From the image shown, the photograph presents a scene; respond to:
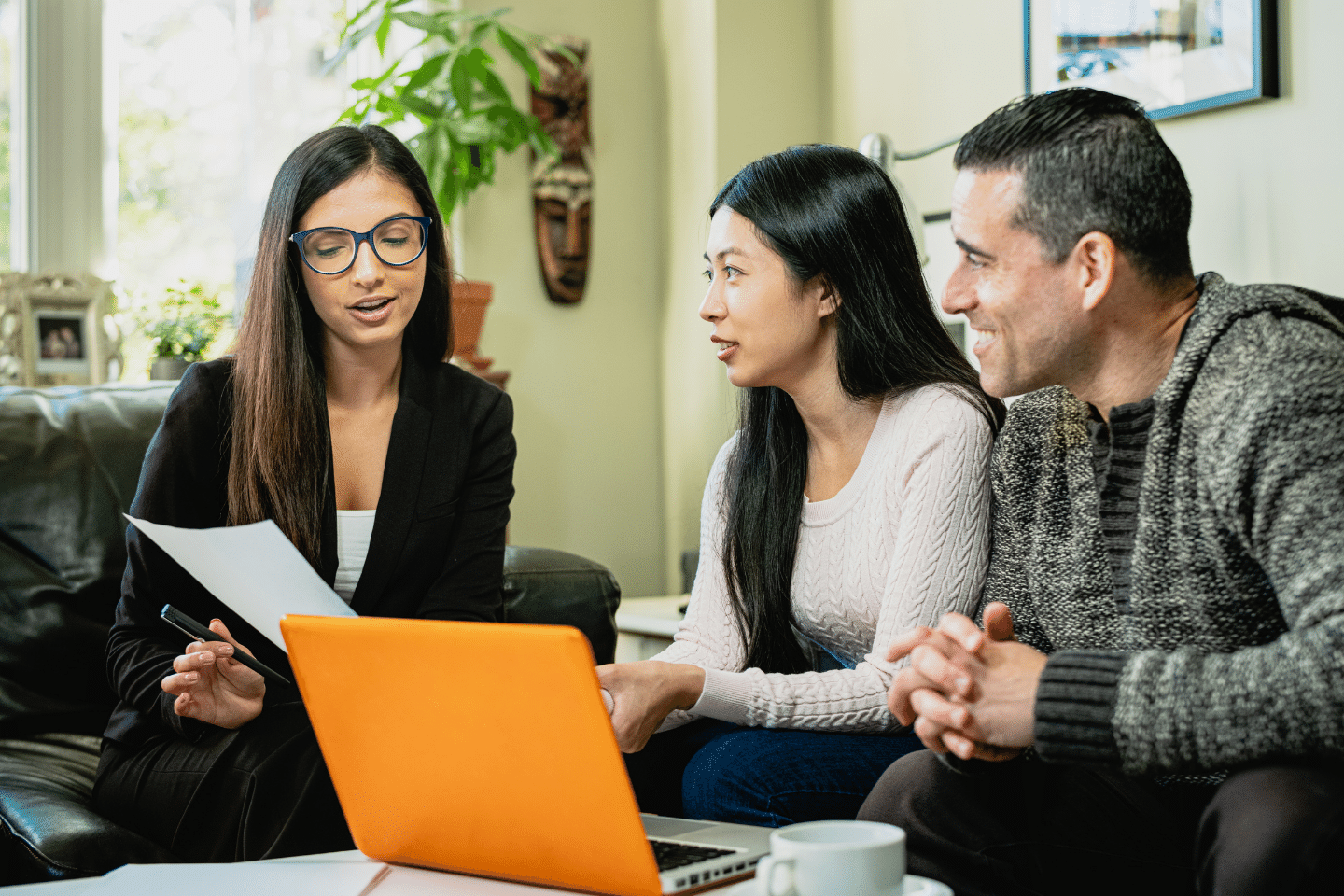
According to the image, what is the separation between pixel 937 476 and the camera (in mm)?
1313

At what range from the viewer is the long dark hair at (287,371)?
58.7 inches

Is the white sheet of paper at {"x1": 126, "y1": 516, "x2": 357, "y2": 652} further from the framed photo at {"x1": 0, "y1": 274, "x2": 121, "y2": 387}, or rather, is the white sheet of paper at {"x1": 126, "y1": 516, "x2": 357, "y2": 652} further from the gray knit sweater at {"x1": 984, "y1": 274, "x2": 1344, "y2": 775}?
the framed photo at {"x1": 0, "y1": 274, "x2": 121, "y2": 387}

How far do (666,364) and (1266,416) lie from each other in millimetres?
2372

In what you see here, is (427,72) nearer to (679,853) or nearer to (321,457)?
(321,457)

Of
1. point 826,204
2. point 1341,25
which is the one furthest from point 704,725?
point 1341,25

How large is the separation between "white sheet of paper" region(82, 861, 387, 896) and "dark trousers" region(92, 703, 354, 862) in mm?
283

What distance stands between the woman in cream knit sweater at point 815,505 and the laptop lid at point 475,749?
34cm

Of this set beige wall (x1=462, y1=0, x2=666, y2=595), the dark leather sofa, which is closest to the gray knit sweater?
the dark leather sofa

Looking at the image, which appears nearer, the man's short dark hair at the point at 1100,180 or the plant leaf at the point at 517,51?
the man's short dark hair at the point at 1100,180

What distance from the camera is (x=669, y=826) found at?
39.2 inches

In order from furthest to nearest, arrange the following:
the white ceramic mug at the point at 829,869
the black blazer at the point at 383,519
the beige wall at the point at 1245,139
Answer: the beige wall at the point at 1245,139, the black blazer at the point at 383,519, the white ceramic mug at the point at 829,869

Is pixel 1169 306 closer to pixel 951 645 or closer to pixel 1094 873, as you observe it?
pixel 951 645

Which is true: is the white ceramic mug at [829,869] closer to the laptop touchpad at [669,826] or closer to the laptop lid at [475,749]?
the laptop lid at [475,749]

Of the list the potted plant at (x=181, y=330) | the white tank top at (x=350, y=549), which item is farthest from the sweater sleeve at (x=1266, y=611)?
the potted plant at (x=181, y=330)
